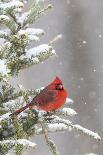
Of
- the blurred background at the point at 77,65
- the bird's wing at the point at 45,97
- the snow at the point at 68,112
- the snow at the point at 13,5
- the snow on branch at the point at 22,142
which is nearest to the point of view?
the snow on branch at the point at 22,142

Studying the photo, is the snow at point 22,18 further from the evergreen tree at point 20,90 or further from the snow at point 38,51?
the snow at point 38,51

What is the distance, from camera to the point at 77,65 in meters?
16.8

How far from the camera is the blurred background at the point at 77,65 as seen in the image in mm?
15984

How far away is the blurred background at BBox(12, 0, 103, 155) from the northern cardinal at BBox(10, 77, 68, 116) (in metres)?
11.7

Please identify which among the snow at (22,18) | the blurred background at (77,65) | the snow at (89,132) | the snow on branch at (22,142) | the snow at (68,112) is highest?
the blurred background at (77,65)

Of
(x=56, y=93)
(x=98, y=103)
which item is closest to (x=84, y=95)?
(x=98, y=103)

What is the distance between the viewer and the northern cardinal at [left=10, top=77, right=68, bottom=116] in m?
3.39

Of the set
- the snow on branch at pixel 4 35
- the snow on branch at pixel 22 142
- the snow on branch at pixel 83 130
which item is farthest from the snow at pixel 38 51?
the snow on branch at pixel 22 142

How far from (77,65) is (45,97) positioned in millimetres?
13287

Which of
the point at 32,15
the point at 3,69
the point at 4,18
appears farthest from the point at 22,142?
the point at 32,15

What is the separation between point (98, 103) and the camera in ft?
55.1

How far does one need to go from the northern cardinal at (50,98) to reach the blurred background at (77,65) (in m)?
11.7

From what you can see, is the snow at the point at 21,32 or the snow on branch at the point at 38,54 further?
the snow on branch at the point at 38,54

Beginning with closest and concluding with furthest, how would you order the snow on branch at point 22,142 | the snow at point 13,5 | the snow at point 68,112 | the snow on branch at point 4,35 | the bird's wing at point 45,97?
1. the snow on branch at point 22,142
2. the snow at point 13,5
3. the snow on branch at point 4,35
4. the snow at point 68,112
5. the bird's wing at point 45,97
